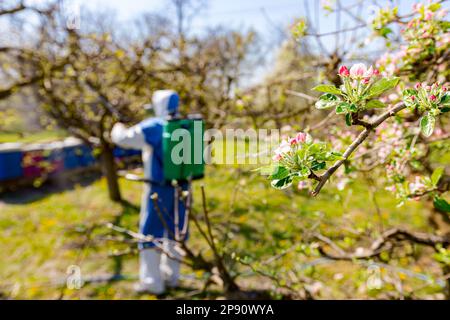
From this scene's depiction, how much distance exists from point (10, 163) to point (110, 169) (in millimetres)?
3420

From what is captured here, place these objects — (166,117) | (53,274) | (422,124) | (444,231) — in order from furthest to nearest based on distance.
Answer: (53,274), (166,117), (444,231), (422,124)

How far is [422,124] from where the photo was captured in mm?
915

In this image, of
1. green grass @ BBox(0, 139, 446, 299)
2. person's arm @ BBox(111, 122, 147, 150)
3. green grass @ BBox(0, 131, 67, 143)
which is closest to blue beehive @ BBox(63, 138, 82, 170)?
green grass @ BBox(0, 131, 67, 143)

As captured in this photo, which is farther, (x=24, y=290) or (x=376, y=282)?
(x=24, y=290)

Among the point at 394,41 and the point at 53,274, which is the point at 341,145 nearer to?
the point at 394,41

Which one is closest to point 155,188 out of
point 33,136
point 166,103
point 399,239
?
point 166,103

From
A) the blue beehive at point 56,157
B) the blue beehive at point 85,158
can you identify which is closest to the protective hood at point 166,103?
the blue beehive at point 56,157

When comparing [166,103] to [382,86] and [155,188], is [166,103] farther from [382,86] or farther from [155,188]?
[382,86]

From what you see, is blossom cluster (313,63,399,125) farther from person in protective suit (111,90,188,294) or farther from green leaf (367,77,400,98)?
person in protective suit (111,90,188,294)

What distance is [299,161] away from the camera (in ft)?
3.04

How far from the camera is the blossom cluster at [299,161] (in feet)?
2.97
